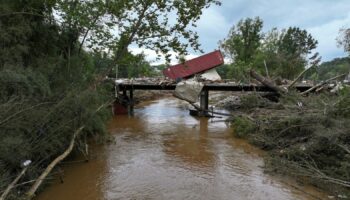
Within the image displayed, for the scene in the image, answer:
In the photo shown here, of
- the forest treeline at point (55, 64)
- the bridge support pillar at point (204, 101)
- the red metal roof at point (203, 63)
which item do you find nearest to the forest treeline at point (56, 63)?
the forest treeline at point (55, 64)

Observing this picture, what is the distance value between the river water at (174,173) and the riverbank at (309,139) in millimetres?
Result: 446

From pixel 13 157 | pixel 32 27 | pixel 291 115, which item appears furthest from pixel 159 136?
pixel 13 157

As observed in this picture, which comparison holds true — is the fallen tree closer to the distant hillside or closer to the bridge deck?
the bridge deck

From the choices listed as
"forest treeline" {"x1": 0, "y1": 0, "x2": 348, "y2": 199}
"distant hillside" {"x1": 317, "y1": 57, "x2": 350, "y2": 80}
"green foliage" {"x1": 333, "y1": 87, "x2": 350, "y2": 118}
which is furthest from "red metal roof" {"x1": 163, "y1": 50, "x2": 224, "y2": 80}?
"green foliage" {"x1": 333, "y1": 87, "x2": 350, "y2": 118}

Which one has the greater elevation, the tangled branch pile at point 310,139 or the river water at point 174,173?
the tangled branch pile at point 310,139

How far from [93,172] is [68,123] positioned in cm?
179

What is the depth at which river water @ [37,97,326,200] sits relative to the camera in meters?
8.78

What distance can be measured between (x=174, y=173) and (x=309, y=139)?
15.8 ft

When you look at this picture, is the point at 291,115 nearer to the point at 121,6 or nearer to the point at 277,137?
the point at 277,137

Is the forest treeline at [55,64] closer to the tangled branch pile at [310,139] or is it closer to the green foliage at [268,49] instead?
the tangled branch pile at [310,139]

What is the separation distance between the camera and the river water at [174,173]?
878 centimetres

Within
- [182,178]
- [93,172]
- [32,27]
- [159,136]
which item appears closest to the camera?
[182,178]

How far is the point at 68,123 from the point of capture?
10.0m

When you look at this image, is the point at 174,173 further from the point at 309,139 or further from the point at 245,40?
the point at 245,40
